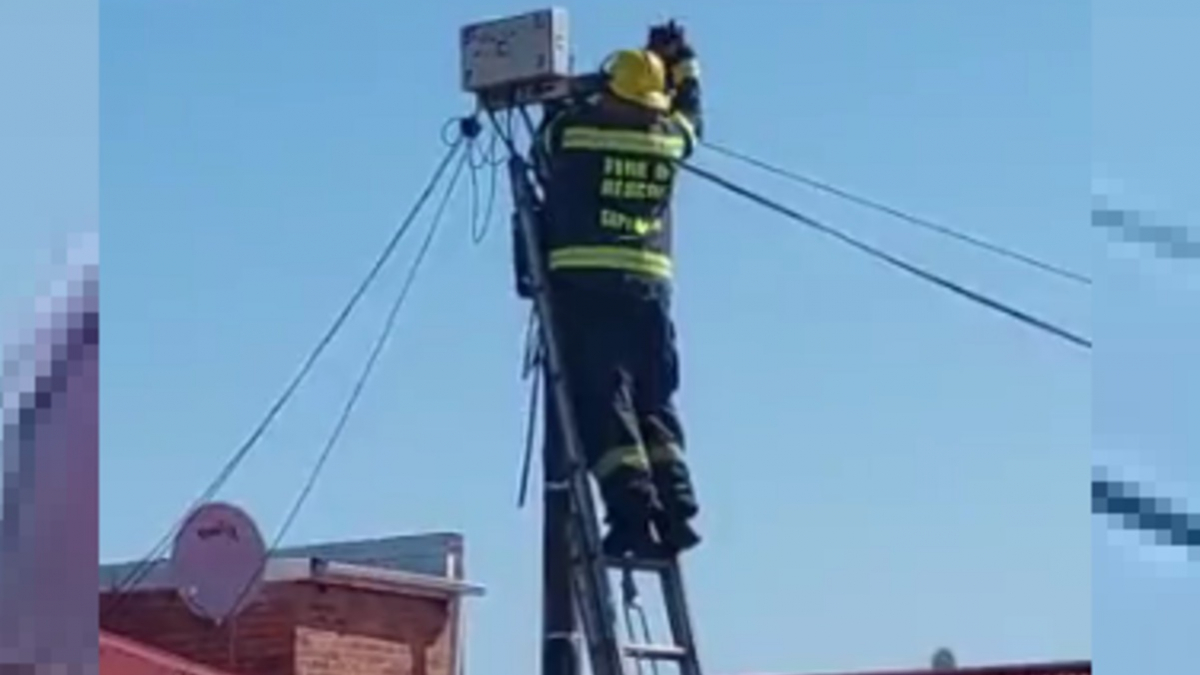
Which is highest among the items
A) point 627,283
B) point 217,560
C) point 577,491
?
point 627,283

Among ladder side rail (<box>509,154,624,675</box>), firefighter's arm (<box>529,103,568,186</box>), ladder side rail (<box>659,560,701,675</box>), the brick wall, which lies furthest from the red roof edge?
firefighter's arm (<box>529,103,568,186</box>)

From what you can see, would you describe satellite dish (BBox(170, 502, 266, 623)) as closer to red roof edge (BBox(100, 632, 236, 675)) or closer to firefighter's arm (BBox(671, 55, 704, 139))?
red roof edge (BBox(100, 632, 236, 675))

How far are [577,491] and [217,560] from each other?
74cm

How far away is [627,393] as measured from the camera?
348 cm

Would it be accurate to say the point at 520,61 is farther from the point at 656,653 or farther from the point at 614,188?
the point at 656,653

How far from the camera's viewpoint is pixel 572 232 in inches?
137

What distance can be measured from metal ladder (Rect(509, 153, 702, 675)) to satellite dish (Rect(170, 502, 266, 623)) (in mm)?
639

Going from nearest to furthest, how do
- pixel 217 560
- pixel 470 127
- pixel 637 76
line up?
pixel 637 76, pixel 470 127, pixel 217 560

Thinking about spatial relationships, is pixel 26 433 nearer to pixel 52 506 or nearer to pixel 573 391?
pixel 52 506

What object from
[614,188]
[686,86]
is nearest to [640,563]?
[614,188]

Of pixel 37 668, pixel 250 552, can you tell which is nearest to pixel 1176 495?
pixel 37 668

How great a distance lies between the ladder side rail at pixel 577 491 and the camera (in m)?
3.45

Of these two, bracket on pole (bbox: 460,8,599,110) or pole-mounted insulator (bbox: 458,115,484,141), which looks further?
pole-mounted insulator (bbox: 458,115,484,141)

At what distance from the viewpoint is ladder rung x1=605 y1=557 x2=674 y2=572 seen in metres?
3.47
